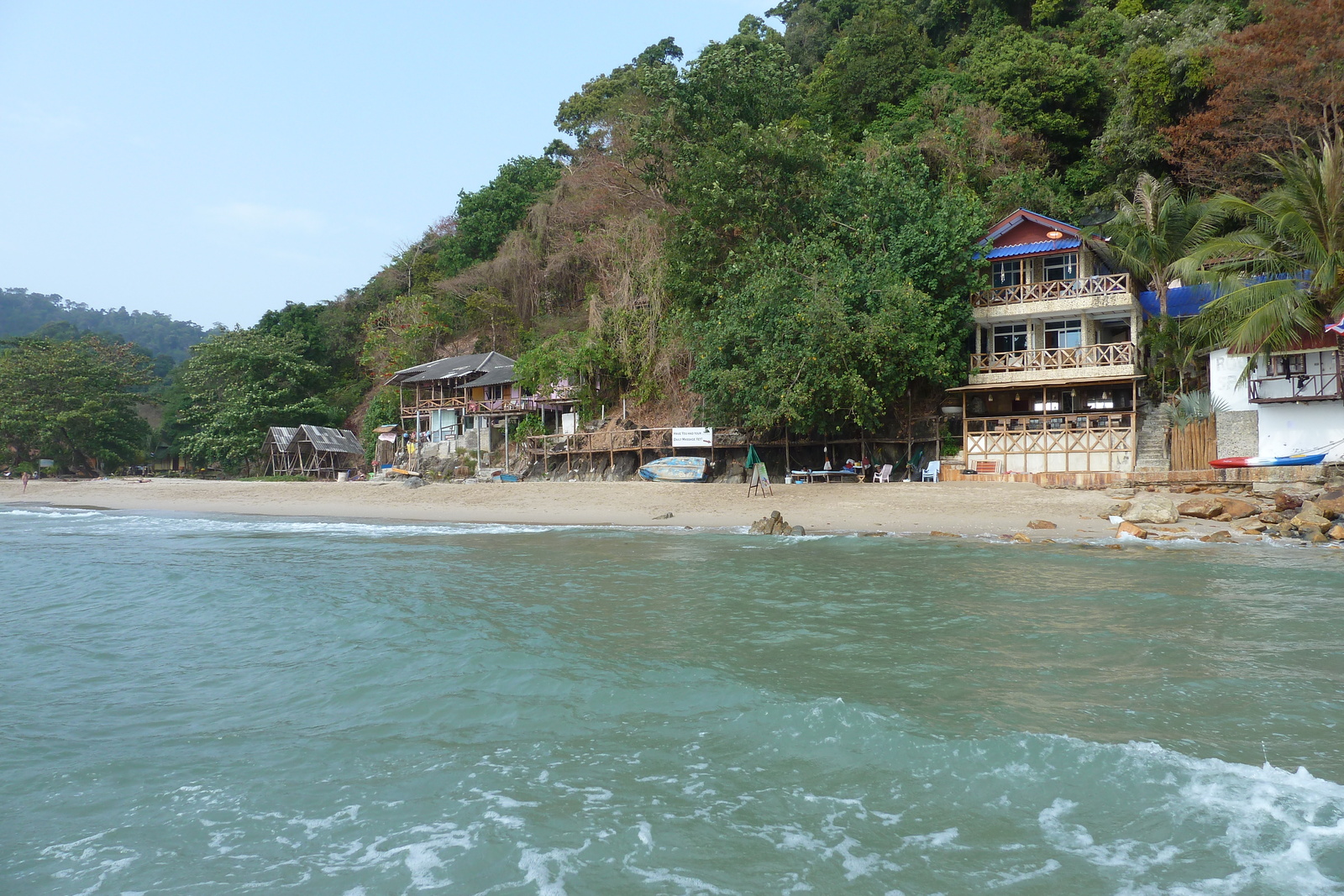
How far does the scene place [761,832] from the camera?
4555 millimetres

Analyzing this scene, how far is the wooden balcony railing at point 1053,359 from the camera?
2338 cm

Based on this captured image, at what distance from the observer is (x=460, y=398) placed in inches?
1566

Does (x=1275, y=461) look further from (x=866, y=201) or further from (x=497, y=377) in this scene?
(x=497, y=377)

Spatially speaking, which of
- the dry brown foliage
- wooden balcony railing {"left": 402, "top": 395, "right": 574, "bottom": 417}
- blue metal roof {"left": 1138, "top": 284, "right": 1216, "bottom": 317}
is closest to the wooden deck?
blue metal roof {"left": 1138, "top": 284, "right": 1216, "bottom": 317}

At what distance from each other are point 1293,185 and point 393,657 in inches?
889

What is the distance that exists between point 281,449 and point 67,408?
1268 cm

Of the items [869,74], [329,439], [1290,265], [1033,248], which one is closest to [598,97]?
[869,74]

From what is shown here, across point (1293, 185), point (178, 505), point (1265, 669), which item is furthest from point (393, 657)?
point (178, 505)

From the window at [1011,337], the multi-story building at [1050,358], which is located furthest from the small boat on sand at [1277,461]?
the window at [1011,337]

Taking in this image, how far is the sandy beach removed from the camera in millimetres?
18609

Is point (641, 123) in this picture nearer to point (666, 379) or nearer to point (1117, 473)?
point (666, 379)

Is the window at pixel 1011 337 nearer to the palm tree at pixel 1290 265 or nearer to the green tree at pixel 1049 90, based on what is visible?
the palm tree at pixel 1290 265

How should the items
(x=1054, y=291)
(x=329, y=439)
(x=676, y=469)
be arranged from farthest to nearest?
(x=329, y=439) < (x=676, y=469) < (x=1054, y=291)

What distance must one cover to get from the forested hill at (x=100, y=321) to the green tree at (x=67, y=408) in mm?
97093
